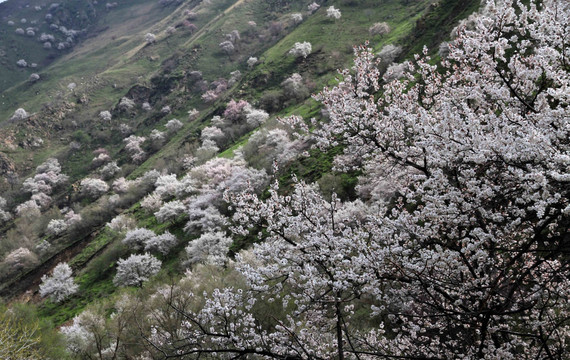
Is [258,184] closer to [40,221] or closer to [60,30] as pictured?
[40,221]

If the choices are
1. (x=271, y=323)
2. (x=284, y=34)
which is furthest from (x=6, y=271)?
(x=284, y=34)

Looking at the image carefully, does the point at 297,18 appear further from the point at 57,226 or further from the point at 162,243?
the point at 162,243

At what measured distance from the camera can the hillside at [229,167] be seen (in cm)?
661

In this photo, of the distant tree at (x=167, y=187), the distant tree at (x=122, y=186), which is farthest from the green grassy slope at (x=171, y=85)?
the distant tree at (x=122, y=186)

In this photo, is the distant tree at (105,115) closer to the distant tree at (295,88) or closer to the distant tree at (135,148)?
the distant tree at (135,148)

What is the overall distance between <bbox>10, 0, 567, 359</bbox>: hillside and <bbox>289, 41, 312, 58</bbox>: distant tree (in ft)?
1.22

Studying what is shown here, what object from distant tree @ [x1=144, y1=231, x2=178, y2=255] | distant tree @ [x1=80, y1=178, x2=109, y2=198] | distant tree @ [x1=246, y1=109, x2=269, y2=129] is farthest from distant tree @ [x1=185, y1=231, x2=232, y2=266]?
distant tree @ [x1=80, y1=178, x2=109, y2=198]

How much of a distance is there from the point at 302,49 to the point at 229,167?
147 ft

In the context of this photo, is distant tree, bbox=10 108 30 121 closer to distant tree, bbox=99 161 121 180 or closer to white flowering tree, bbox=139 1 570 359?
distant tree, bbox=99 161 121 180

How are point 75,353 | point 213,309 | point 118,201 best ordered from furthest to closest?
point 118,201, point 75,353, point 213,309

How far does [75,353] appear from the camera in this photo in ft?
69.2

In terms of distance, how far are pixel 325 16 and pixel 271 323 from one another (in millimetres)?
89823

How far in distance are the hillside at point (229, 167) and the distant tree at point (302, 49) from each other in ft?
1.22

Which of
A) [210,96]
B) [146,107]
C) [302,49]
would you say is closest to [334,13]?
[302,49]
